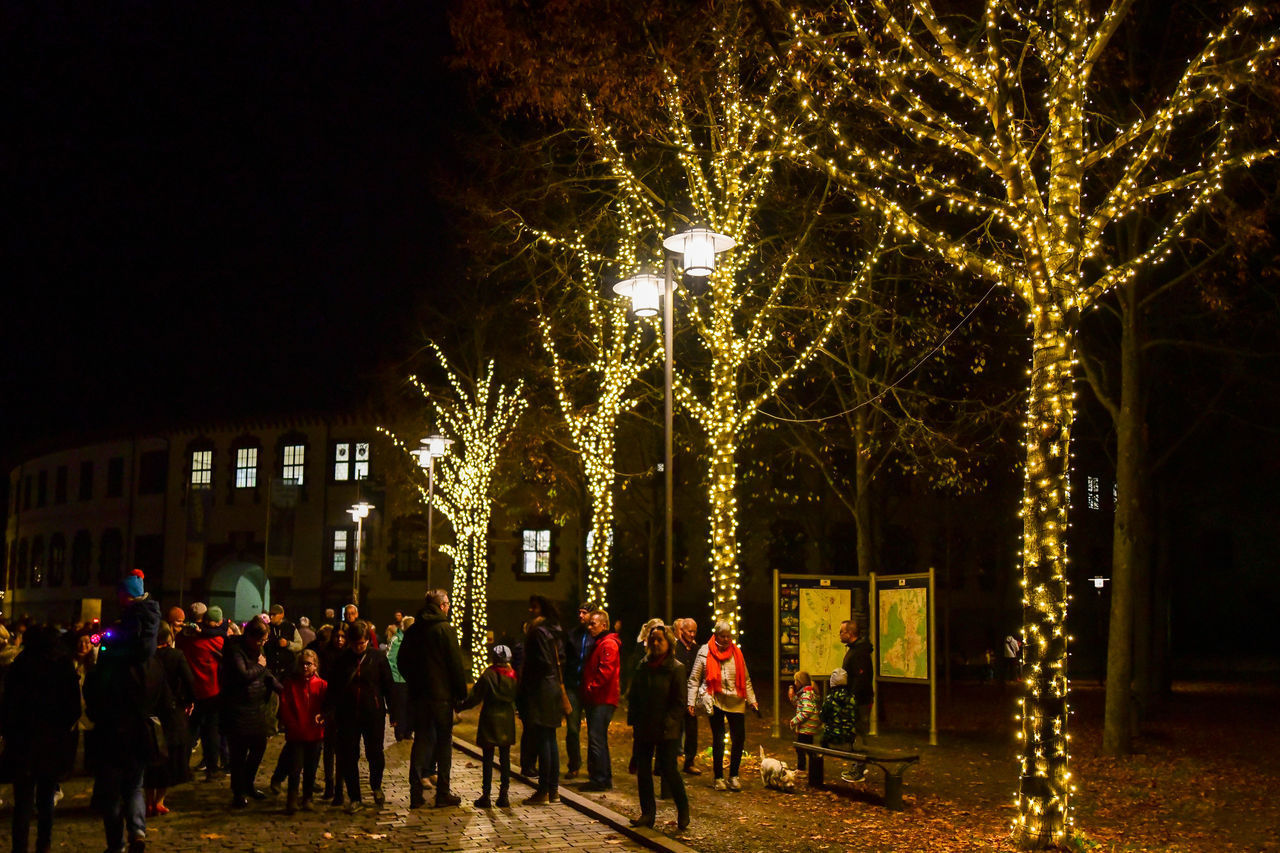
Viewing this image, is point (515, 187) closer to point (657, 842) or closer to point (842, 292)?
point (842, 292)

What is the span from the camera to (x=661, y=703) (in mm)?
10078

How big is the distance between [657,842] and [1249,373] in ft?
63.5

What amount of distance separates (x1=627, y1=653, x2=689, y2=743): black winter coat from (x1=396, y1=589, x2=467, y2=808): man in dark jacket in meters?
1.98

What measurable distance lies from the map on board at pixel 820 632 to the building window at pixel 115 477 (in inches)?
1611

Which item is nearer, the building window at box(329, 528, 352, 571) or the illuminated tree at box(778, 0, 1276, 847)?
the illuminated tree at box(778, 0, 1276, 847)

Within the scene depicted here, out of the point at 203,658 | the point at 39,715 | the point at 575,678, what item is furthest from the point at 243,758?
the point at 575,678

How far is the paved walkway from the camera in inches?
370

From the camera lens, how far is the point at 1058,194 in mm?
A: 10141

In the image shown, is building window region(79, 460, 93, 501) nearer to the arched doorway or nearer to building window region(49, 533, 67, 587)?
building window region(49, 533, 67, 587)

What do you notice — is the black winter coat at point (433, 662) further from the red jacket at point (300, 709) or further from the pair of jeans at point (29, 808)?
the pair of jeans at point (29, 808)

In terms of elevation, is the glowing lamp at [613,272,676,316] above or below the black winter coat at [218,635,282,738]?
above

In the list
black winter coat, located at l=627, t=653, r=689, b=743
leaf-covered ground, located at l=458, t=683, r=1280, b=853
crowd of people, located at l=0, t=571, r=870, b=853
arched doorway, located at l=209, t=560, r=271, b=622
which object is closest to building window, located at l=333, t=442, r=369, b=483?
arched doorway, located at l=209, t=560, r=271, b=622

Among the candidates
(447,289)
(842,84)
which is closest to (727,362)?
(842,84)

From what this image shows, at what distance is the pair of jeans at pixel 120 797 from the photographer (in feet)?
27.8
